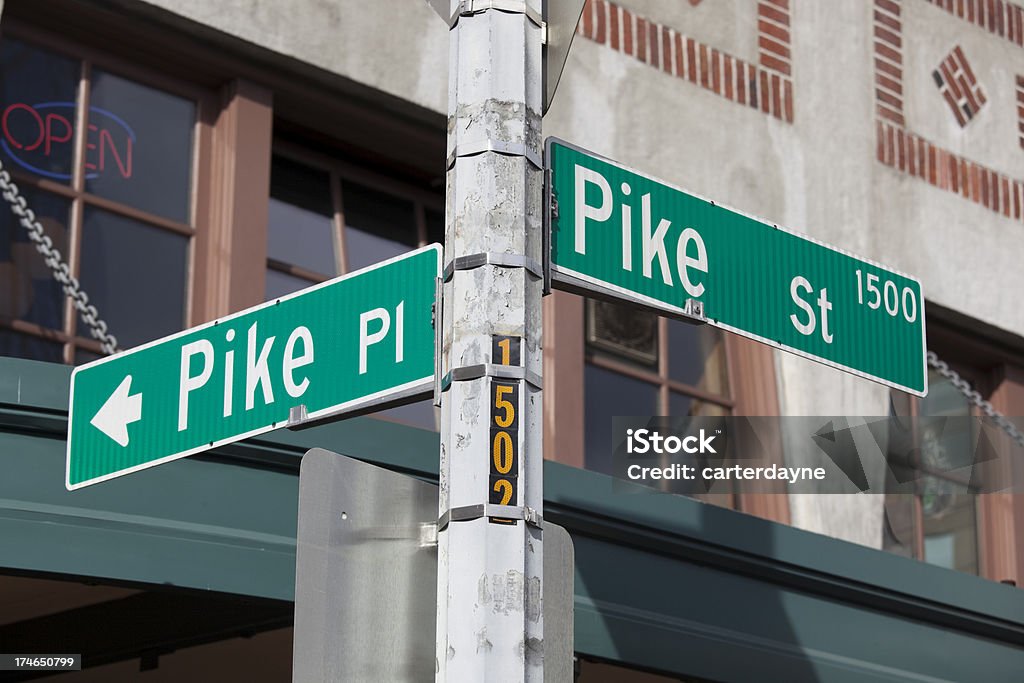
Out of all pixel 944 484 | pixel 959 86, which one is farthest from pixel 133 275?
pixel 959 86

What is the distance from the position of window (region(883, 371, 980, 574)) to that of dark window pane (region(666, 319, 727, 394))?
1.45m

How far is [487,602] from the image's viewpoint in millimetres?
3361

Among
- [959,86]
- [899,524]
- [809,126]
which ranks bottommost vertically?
[899,524]

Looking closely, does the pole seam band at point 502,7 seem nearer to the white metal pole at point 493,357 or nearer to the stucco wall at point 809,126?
the white metal pole at point 493,357

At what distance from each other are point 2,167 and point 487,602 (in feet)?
14.0

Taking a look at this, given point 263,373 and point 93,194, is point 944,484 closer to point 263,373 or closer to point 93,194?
point 93,194

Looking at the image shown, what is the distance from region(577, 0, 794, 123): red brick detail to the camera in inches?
377

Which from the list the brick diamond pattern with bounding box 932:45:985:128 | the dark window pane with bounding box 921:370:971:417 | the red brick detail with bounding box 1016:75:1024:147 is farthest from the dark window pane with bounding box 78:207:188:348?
the red brick detail with bounding box 1016:75:1024:147

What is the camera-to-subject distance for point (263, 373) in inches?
164

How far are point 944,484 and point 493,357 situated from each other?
7908mm

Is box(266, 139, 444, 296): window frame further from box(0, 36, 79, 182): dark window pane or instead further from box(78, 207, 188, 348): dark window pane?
box(0, 36, 79, 182): dark window pane

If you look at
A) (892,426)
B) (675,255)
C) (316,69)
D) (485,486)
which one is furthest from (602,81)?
(485,486)

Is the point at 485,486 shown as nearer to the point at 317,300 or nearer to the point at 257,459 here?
the point at 317,300

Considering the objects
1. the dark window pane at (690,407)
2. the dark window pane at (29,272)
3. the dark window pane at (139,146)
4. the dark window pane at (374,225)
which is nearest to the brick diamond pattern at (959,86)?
the dark window pane at (690,407)
